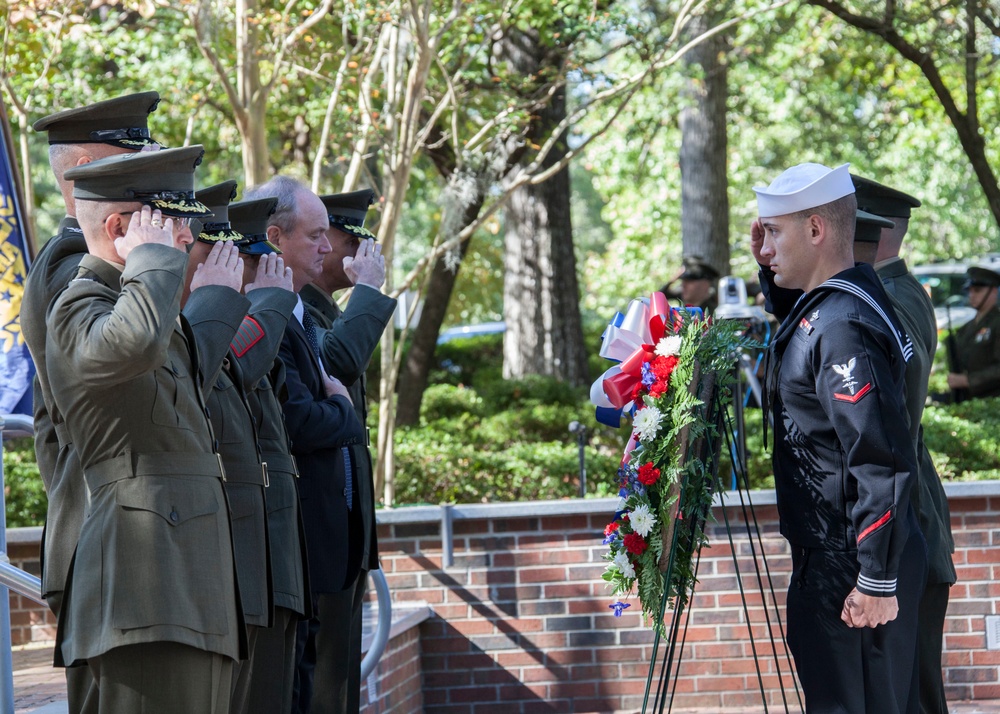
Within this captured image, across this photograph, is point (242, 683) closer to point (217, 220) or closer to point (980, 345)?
point (217, 220)

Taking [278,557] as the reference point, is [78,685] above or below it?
below

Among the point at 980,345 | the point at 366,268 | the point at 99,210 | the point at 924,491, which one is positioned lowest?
the point at 980,345

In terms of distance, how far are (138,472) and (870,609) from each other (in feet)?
6.51

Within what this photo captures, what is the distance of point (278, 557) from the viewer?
349 cm

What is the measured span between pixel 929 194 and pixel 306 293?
2316cm

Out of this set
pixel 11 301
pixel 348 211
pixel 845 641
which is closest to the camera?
pixel 845 641

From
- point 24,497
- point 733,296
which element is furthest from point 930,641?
point 24,497

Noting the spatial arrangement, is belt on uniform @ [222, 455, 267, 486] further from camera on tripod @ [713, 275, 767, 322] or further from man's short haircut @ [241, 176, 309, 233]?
camera on tripod @ [713, 275, 767, 322]

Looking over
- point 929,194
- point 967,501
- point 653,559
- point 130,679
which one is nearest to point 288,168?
point 967,501

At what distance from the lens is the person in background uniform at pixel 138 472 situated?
2.65m

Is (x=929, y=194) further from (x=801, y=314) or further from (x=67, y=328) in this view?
(x=67, y=328)

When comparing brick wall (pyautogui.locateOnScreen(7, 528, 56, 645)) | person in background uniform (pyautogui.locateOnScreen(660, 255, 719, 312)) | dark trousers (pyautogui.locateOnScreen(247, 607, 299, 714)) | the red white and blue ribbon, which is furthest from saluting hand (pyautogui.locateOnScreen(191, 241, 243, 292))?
person in background uniform (pyautogui.locateOnScreen(660, 255, 719, 312))

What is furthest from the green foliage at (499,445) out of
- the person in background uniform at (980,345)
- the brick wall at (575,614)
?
the person in background uniform at (980,345)

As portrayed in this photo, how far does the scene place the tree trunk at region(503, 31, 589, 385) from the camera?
12789mm
